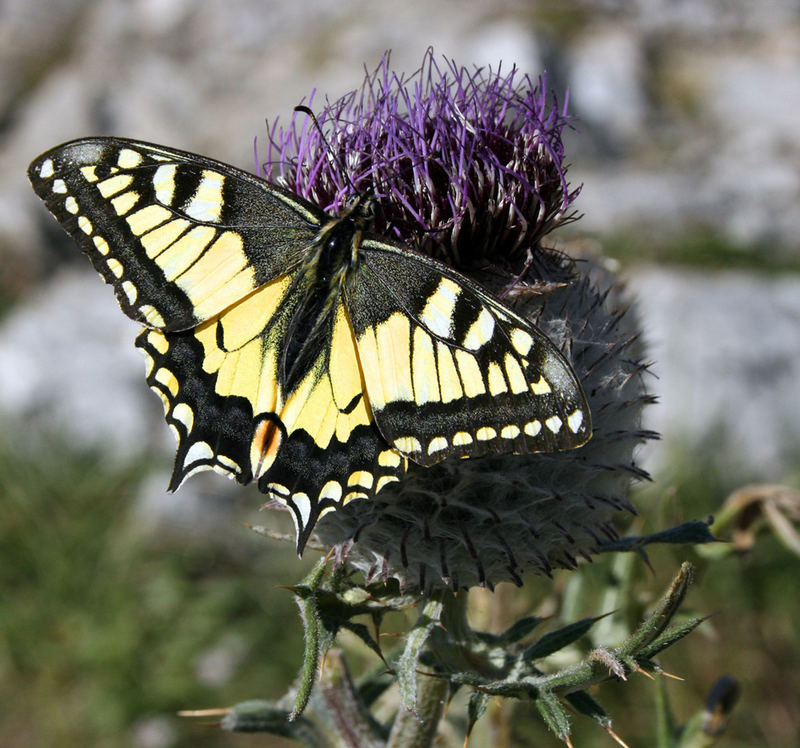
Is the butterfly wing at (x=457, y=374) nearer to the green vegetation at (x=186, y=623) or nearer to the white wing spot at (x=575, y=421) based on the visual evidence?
the white wing spot at (x=575, y=421)

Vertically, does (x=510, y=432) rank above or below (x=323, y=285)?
below

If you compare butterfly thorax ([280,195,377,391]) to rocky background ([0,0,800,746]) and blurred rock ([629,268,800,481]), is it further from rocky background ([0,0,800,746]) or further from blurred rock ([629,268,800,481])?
rocky background ([0,0,800,746])

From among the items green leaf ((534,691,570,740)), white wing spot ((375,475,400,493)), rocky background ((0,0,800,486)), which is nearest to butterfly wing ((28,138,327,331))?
white wing spot ((375,475,400,493))

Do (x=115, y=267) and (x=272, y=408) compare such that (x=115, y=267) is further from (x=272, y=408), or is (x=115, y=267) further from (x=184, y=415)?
(x=272, y=408)

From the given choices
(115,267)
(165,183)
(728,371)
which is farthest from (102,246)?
(728,371)

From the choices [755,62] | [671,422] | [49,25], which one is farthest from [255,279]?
[49,25]

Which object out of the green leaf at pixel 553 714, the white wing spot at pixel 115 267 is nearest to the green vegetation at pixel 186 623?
the green leaf at pixel 553 714

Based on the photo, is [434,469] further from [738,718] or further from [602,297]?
[738,718]
